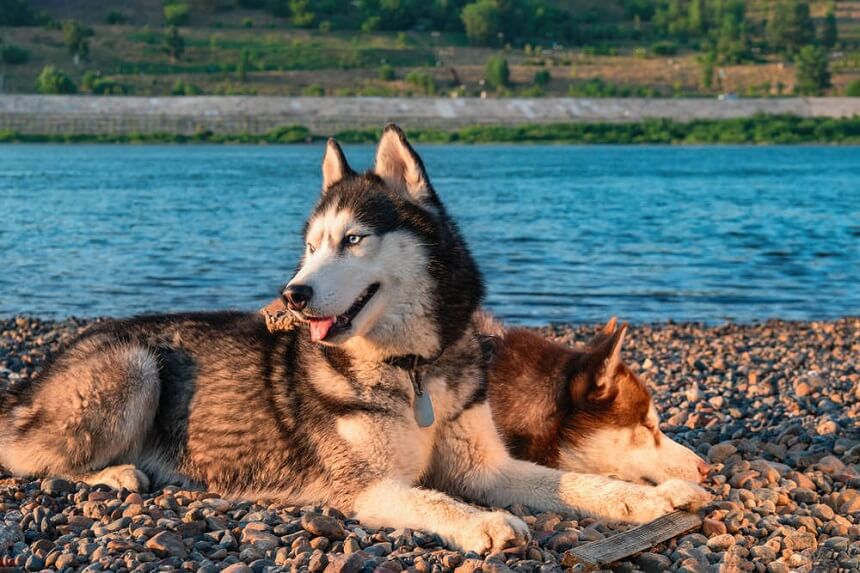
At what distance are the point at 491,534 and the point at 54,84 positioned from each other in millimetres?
103552

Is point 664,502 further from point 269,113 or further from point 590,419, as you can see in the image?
point 269,113

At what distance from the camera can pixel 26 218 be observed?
30.9 metres

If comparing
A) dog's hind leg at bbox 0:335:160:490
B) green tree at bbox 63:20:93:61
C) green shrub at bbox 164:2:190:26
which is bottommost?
dog's hind leg at bbox 0:335:160:490

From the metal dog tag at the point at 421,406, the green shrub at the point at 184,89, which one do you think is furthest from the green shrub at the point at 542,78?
the metal dog tag at the point at 421,406

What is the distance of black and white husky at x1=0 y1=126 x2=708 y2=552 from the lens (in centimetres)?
536

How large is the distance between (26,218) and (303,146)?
211ft

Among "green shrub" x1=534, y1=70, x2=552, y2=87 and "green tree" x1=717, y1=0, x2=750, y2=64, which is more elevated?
"green tree" x1=717, y1=0, x2=750, y2=64

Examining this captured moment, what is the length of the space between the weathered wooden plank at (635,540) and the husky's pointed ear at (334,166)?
7.62 feet

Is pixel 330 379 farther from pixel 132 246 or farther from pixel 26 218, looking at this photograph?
pixel 26 218

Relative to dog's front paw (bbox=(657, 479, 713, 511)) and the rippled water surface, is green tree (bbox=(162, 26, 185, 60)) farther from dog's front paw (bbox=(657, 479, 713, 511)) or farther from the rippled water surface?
dog's front paw (bbox=(657, 479, 713, 511))

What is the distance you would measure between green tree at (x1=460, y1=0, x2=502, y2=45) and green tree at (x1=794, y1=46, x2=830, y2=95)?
1688 inches

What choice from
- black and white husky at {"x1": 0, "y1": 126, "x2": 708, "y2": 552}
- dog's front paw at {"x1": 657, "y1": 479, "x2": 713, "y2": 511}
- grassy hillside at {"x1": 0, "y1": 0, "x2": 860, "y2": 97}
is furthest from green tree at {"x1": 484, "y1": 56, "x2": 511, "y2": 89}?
dog's front paw at {"x1": 657, "y1": 479, "x2": 713, "y2": 511}

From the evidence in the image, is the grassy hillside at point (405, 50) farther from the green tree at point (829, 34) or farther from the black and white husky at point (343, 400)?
the black and white husky at point (343, 400)

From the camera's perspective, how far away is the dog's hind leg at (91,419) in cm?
600
